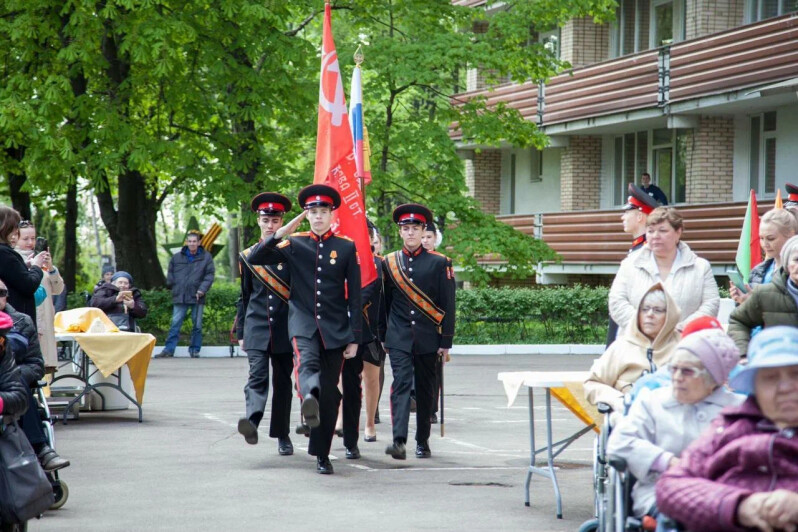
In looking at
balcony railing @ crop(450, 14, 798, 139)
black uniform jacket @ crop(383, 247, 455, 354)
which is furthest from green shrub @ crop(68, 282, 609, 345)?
black uniform jacket @ crop(383, 247, 455, 354)

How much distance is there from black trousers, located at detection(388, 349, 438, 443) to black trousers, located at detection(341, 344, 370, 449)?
33cm

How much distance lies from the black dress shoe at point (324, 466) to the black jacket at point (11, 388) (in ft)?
12.0

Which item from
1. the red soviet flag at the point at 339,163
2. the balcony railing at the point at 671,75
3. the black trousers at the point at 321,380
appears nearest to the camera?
the black trousers at the point at 321,380

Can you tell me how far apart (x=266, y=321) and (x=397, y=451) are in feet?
4.92

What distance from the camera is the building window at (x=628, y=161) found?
3244cm

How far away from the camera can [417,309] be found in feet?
36.7

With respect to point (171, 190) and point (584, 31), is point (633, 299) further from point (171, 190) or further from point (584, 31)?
point (584, 31)

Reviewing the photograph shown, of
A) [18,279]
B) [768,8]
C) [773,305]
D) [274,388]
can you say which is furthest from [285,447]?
[768,8]

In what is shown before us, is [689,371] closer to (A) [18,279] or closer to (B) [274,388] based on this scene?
(A) [18,279]

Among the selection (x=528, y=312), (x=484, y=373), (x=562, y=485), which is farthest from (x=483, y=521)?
(x=528, y=312)

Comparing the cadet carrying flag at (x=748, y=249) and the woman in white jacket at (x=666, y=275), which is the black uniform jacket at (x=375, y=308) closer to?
the cadet carrying flag at (x=748, y=249)

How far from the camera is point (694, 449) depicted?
471cm

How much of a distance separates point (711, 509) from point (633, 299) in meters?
3.98

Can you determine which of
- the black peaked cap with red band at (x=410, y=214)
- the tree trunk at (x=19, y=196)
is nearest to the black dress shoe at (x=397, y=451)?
the black peaked cap with red band at (x=410, y=214)
